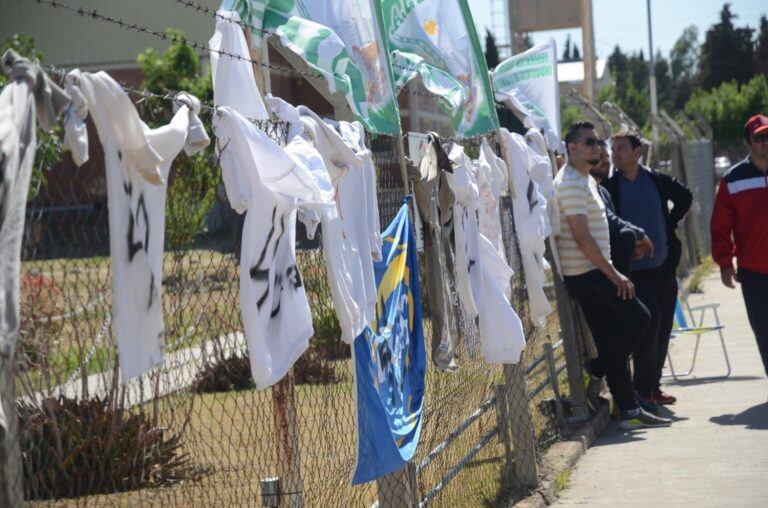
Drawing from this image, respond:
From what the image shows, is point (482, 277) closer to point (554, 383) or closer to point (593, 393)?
point (554, 383)

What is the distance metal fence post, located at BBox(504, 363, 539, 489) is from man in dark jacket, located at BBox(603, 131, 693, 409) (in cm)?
213

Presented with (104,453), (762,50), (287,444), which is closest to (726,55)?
(762,50)

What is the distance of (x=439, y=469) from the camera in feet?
19.3

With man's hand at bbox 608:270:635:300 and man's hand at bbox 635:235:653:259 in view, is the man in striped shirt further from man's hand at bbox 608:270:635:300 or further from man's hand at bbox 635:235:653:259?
man's hand at bbox 635:235:653:259

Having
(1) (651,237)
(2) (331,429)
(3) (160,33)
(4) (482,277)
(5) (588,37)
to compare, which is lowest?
(2) (331,429)

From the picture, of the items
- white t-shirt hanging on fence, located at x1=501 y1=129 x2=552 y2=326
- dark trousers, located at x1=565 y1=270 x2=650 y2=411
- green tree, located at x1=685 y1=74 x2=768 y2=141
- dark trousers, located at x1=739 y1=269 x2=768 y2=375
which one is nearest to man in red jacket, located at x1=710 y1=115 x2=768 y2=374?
dark trousers, located at x1=739 y1=269 x2=768 y2=375

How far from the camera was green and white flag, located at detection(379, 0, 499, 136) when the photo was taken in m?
6.12

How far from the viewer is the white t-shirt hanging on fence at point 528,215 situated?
6891 mm

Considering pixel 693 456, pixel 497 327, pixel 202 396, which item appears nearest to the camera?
pixel 202 396

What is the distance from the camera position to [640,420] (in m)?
8.30

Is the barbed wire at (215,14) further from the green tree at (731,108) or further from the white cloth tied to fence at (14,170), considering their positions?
the green tree at (731,108)

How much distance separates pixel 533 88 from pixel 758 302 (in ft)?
7.61

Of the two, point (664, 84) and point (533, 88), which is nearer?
point (533, 88)

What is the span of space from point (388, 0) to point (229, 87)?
2295 millimetres
